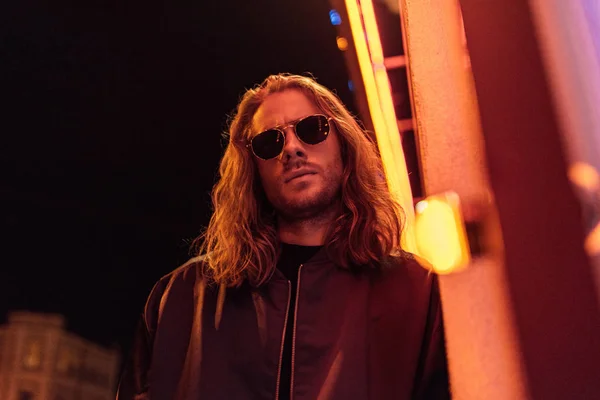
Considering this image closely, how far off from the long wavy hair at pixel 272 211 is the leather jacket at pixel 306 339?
6 cm

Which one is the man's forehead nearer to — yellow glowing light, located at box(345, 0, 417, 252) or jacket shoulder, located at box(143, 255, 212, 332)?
yellow glowing light, located at box(345, 0, 417, 252)

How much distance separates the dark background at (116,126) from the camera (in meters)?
4.54

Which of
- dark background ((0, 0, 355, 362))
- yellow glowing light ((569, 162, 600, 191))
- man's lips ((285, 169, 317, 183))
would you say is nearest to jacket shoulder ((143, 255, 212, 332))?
man's lips ((285, 169, 317, 183))

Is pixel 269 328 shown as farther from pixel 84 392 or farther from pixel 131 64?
pixel 84 392

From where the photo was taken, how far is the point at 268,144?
198cm

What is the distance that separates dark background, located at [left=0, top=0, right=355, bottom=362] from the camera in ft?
14.9

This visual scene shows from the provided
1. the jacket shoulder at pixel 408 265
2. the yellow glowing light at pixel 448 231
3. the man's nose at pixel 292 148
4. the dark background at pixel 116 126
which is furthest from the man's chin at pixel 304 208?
the dark background at pixel 116 126

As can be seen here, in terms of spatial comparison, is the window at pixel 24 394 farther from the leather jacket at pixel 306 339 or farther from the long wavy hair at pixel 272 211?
the leather jacket at pixel 306 339

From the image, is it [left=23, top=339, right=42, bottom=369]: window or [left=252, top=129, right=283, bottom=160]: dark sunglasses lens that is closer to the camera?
[left=252, top=129, right=283, bottom=160]: dark sunglasses lens

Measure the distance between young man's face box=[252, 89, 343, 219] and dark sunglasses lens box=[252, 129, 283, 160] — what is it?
26 millimetres

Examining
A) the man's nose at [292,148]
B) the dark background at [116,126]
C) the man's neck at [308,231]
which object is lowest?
the man's neck at [308,231]

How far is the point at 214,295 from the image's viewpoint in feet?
5.72

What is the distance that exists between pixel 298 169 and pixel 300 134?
15 cm

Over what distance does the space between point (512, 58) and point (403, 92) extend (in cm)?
163
